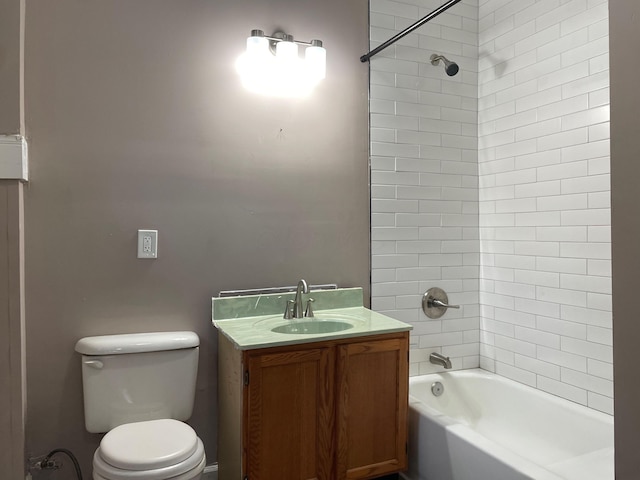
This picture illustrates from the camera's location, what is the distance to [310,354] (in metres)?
1.86

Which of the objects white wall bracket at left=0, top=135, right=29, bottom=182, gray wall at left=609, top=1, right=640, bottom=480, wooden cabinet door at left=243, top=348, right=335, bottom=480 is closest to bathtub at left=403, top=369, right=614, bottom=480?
wooden cabinet door at left=243, top=348, right=335, bottom=480

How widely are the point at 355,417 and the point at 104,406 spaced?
1.06m

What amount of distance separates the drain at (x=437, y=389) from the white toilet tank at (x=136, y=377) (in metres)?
1.34

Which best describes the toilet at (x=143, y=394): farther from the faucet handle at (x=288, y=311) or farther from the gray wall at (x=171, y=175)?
the faucet handle at (x=288, y=311)

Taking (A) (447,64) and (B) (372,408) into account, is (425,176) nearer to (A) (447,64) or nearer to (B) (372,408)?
(A) (447,64)

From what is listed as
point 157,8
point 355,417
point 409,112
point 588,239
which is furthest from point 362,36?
point 355,417

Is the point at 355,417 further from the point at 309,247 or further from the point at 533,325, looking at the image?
the point at 533,325

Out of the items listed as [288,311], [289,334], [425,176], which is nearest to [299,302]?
[288,311]

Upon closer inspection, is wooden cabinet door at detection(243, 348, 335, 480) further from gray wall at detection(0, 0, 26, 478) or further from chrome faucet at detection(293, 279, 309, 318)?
gray wall at detection(0, 0, 26, 478)

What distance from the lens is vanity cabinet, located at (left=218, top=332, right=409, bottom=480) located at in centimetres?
178

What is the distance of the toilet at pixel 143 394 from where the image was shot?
1.65 m

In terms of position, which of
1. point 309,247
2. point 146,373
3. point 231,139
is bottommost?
point 146,373

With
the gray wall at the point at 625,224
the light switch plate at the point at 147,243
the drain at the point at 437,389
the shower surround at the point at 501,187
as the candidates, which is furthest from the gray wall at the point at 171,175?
the gray wall at the point at 625,224

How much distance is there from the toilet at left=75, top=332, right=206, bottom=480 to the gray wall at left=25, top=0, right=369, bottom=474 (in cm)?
15
